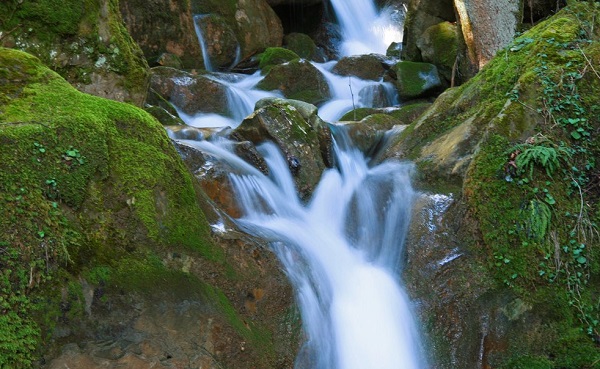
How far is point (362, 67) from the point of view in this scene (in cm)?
1346

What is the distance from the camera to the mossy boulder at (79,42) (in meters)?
6.04

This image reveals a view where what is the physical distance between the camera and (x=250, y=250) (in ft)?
13.5

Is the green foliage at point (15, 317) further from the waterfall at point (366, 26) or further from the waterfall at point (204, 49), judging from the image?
the waterfall at point (366, 26)

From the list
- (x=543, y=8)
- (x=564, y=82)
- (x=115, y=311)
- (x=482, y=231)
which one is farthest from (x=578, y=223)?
(x=543, y=8)

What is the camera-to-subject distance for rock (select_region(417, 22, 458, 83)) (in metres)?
11.7

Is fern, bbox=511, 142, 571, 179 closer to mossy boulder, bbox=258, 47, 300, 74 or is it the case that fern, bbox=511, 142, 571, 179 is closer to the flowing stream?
the flowing stream

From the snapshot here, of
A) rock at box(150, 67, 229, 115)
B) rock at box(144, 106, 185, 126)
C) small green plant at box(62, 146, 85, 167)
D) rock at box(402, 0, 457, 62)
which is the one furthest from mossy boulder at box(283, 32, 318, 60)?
small green plant at box(62, 146, 85, 167)

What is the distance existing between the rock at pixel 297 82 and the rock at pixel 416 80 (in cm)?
170

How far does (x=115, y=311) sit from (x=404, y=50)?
39.6 feet

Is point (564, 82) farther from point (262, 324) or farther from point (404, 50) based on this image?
point (404, 50)

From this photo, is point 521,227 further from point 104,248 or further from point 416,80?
point 416,80

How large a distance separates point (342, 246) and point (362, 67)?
29.4 feet

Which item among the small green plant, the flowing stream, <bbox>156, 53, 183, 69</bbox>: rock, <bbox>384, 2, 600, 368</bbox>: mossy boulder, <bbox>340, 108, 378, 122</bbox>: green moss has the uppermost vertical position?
the small green plant

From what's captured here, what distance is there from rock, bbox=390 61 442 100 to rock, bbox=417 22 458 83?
0.67 ft
